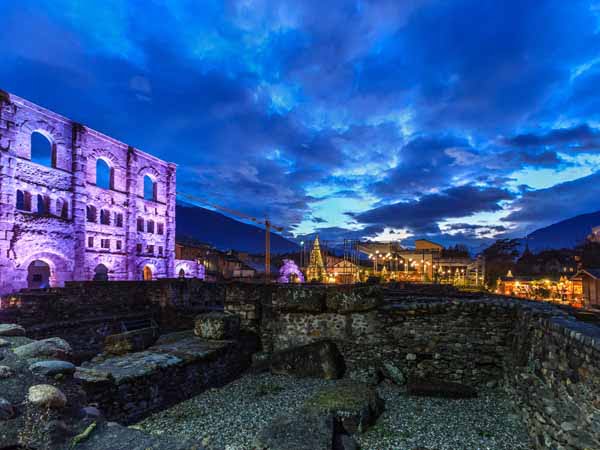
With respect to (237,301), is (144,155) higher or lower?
higher

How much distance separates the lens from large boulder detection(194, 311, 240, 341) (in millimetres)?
8875

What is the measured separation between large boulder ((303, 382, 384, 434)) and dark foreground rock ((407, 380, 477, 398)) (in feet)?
3.78

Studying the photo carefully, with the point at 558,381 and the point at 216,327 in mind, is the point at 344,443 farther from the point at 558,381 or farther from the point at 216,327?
the point at 216,327

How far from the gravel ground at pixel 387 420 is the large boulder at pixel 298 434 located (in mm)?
353

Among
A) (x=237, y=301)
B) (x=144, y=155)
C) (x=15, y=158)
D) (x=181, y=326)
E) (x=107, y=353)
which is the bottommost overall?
(x=181, y=326)

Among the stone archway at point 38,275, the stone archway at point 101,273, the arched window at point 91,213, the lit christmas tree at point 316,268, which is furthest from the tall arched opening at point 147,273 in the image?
the lit christmas tree at point 316,268

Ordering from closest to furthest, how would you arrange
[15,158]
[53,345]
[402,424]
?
[53,345] → [402,424] → [15,158]

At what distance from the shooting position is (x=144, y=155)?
34906 mm

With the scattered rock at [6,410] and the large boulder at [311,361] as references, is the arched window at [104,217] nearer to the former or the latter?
the large boulder at [311,361]

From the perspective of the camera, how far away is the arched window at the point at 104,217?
3007cm

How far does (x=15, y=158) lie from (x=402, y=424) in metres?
30.2

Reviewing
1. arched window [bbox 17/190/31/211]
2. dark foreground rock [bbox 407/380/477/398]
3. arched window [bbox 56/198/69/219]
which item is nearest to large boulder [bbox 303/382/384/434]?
dark foreground rock [bbox 407/380/477/398]

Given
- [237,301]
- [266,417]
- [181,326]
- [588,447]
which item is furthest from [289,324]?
[181,326]

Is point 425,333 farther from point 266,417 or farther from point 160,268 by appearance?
point 160,268
